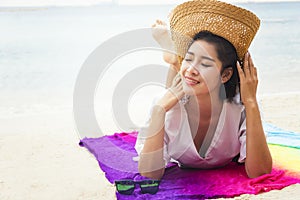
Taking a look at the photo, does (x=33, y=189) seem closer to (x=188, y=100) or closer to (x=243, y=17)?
(x=188, y=100)

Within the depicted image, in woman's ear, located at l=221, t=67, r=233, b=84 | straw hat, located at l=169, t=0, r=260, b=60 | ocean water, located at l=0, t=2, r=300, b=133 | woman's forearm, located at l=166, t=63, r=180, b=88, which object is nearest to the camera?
straw hat, located at l=169, t=0, r=260, b=60

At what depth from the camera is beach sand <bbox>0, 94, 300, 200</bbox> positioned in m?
2.35

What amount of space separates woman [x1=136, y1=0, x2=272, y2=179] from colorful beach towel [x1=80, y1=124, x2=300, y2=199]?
64mm

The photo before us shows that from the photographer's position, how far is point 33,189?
7.93 ft

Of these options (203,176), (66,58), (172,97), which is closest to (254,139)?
(203,176)

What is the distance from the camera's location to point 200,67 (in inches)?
88.7

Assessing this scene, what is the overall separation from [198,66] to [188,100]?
255mm

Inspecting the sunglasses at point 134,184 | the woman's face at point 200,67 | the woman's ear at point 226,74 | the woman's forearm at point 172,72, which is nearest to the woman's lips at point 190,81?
the woman's face at point 200,67

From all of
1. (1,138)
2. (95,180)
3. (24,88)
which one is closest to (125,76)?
(24,88)

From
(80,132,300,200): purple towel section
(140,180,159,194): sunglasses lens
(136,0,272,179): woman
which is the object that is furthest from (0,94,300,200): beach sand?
(136,0,272,179): woman

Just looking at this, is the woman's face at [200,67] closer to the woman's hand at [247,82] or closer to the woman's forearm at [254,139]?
the woman's hand at [247,82]

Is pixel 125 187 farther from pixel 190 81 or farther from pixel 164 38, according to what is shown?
pixel 164 38

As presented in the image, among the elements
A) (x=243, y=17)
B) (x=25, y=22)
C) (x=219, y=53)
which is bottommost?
(x=25, y=22)

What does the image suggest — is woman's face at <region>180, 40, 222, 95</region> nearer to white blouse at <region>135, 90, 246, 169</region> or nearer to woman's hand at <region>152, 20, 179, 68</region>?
white blouse at <region>135, 90, 246, 169</region>
